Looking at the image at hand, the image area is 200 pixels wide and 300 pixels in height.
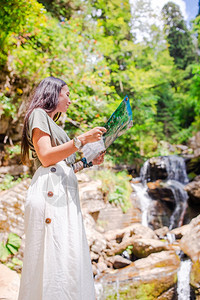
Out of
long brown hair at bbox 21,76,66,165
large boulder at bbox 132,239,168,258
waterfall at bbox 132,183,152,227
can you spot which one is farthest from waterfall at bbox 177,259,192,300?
waterfall at bbox 132,183,152,227

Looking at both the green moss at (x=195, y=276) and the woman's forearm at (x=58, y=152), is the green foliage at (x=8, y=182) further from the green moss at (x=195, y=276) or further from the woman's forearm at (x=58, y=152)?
the woman's forearm at (x=58, y=152)

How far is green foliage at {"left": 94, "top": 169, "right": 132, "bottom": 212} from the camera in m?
8.25

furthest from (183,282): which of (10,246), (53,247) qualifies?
(53,247)

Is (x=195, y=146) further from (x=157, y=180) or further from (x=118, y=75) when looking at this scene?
(x=118, y=75)

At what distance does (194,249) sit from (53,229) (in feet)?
6.91

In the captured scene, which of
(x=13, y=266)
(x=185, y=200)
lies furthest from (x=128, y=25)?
(x=13, y=266)

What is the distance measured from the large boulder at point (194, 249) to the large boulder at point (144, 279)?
82cm

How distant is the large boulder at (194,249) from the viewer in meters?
2.34

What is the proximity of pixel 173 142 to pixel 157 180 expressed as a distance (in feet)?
20.7

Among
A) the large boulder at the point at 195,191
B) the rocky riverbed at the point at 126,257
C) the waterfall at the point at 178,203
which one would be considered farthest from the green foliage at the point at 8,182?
the large boulder at the point at 195,191

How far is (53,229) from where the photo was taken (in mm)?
1168

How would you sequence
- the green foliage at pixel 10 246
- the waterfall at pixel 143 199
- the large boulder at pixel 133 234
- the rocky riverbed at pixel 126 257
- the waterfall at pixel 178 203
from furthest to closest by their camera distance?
the waterfall at pixel 143 199
the waterfall at pixel 178 203
the large boulder at pixel 133 234
the green foliage at pixel 10 246
the rocky riverbed at pixel 126 257

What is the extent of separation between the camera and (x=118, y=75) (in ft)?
38.0

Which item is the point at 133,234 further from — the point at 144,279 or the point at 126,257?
the point at 144,279
